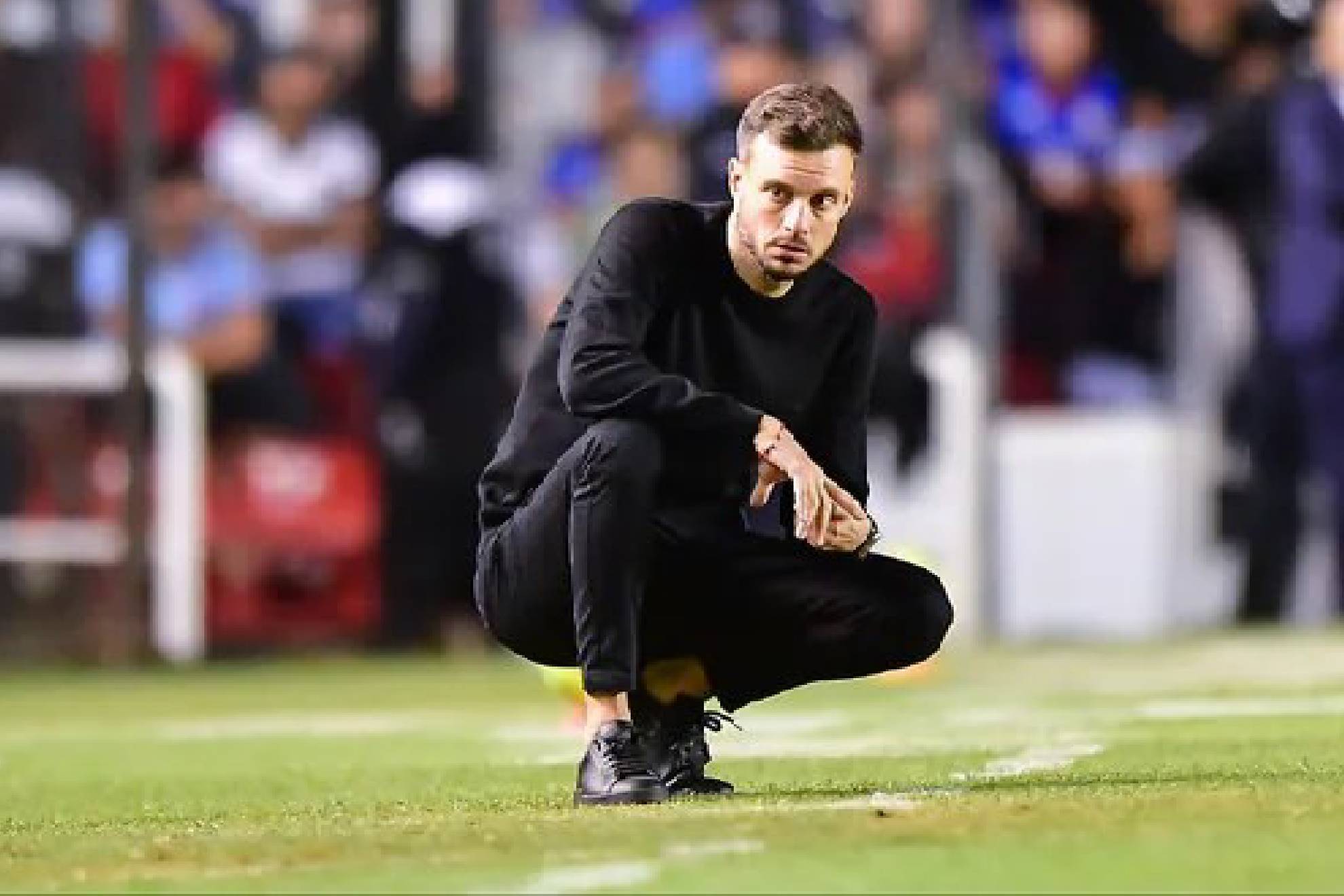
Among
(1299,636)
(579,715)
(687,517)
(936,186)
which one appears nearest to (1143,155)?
(936,186)

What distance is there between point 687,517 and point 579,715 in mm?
3641

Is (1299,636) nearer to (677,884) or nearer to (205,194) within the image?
(205,194)

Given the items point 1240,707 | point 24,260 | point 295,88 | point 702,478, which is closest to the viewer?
point 702,478

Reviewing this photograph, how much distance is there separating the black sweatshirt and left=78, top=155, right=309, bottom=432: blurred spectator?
8305 millimetres

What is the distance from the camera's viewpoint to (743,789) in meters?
6.48

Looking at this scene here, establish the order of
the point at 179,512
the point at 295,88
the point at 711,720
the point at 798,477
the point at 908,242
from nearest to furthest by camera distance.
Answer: the point at 798,477 → the point at 711,720 → the point at 179,512 → the point at 295,88 → the point at 908,242

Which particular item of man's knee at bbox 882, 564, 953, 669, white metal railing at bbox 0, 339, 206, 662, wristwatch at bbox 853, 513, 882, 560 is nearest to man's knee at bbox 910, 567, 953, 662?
man's knee at bbox 882, 564, 953, 669

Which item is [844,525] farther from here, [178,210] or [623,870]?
[178,210]

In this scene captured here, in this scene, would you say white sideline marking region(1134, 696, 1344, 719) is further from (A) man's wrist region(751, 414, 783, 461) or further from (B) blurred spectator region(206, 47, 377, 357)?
(B) blurred spectator region(206, 47, 377, 357)

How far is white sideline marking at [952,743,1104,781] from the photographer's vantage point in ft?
21.8

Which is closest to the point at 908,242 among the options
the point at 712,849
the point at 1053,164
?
the point at 1053,164

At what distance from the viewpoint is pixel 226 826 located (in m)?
5.94

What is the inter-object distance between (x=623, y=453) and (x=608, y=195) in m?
9.07

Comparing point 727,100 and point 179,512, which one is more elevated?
point 727,100
